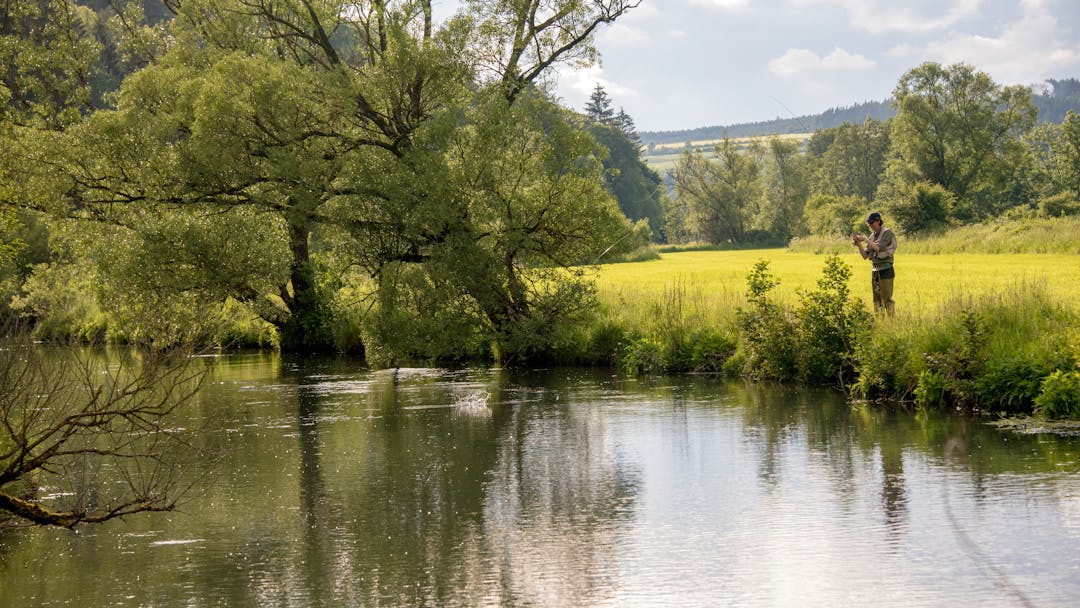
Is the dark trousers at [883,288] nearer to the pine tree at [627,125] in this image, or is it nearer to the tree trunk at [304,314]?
the tree trunk at [304,314]

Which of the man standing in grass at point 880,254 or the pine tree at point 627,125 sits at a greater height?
the pine tree at point 627,125

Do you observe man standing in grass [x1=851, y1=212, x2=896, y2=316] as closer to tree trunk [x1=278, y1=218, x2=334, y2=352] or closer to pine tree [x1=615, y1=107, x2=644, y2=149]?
tree trunk [x1=278, y1=218, x2=334, y2=352]

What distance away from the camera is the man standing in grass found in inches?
827

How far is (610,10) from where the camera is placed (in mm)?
31250

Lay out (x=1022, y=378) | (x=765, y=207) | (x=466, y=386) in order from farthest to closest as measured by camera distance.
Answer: (x=765, y=207)
(x=466, y=386)
(x=1022, y=378)

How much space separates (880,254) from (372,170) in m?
13.2

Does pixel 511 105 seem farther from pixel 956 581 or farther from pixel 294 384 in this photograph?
pixel 956 581

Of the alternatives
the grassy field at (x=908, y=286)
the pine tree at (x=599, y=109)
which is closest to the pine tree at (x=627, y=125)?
the pine tree at (x=599, y=109)

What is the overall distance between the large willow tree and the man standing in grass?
9100mm

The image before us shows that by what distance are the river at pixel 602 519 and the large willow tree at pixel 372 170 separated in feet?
28.7

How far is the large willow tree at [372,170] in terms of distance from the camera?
1103 inches

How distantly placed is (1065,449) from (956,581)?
6229 millimetres

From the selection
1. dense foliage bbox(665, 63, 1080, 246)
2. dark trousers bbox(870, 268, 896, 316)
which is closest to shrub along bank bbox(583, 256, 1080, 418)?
dark trousers bbox(870, 268, 896, 316)

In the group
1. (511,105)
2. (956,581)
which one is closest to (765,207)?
(511,105)
